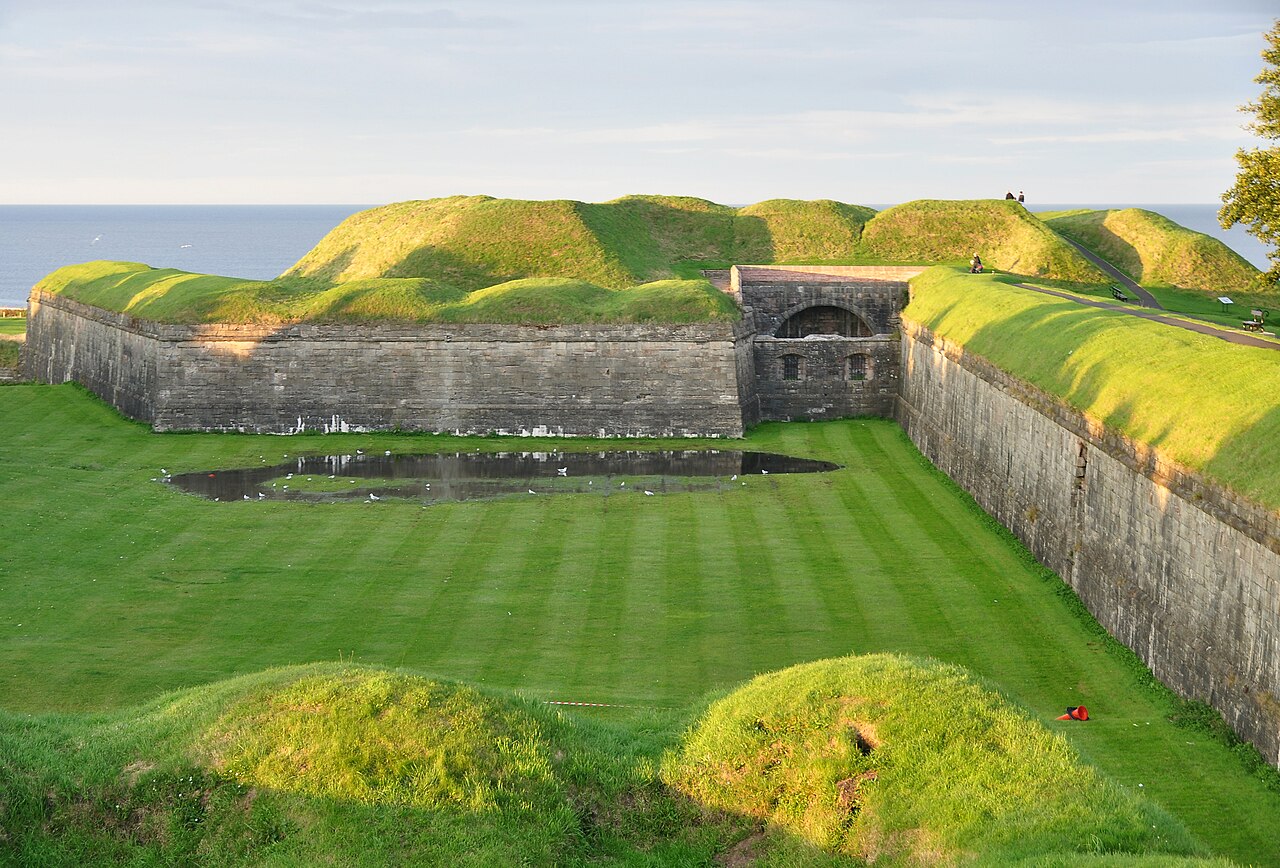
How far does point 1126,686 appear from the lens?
19047 millimetres

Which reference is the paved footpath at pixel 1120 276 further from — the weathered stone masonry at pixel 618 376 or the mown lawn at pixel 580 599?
the mown lawn at pixel 580 599

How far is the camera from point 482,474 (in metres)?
35.3

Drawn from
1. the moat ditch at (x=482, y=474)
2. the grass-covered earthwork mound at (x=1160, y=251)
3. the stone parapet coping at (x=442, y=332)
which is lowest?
the moat ditch at (x=482, y=474)

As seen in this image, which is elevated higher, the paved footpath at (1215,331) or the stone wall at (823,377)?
the paved footpath at (1215,331)

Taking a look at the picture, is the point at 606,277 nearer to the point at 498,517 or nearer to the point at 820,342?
the point at 820,342

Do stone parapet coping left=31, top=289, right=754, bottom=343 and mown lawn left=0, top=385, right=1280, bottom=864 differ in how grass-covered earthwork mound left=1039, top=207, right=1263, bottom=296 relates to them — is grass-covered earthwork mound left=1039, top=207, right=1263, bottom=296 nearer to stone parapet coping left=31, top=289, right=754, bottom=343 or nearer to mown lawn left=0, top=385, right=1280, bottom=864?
stone parapet coping left=31, top=289, right=754, bottom=343

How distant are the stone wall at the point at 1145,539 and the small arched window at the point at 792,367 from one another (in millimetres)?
12900

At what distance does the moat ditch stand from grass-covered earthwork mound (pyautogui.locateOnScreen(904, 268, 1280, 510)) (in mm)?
7137

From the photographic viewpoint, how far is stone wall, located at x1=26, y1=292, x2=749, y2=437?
41.2 metres

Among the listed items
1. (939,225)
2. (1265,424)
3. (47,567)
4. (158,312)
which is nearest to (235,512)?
(47,567)

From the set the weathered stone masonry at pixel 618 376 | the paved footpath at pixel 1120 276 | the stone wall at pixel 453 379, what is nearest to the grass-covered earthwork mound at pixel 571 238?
the weathered stone masonry at pixel 618 376

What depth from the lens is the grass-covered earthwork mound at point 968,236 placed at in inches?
2040

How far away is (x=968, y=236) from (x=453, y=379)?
26.3m

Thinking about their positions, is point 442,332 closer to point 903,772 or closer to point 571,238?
point 571,238
